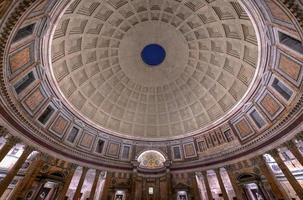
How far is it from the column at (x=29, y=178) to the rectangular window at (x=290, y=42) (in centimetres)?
2754

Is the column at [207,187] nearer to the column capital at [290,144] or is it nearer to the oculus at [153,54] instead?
the column capital at [290,144]

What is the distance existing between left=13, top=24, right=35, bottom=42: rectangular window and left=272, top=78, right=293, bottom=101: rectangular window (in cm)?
2578

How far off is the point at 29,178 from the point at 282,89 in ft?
93.2

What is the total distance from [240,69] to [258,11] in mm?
9270

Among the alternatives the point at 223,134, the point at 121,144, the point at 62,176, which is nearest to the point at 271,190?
the point at 223,134

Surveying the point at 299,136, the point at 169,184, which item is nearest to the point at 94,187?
the point at 169,184

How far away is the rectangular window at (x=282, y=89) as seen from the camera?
18306 millimetres

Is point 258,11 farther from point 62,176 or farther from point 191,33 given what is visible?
point 62,176

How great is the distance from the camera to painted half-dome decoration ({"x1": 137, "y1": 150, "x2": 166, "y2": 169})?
86.7ft

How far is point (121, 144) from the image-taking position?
2817 centimetres

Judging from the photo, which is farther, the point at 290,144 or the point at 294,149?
the point at 290,144

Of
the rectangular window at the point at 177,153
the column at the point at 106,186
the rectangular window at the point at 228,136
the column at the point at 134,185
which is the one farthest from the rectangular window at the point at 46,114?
the rectangular window at the point at 228,136

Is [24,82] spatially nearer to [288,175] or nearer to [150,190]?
[150,190]

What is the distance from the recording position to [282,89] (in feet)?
62.7
